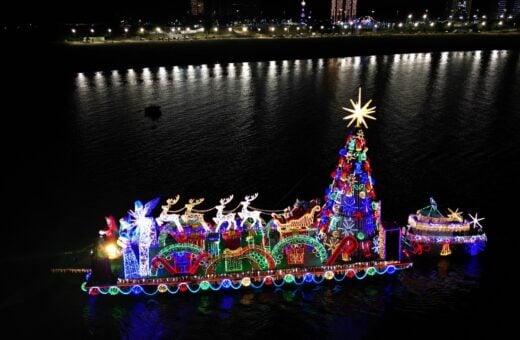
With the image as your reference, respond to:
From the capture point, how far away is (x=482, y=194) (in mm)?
24969

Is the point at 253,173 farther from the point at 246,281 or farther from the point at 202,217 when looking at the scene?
the point at 246,281

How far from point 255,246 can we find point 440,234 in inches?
282

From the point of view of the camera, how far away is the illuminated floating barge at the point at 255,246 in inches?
592

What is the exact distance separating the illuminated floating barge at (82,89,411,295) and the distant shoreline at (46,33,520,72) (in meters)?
57.6

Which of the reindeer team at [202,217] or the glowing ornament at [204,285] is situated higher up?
the reindeer team at [202,217]

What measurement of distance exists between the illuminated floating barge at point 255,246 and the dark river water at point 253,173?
750 mm

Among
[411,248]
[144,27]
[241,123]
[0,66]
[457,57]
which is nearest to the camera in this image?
[411,248]

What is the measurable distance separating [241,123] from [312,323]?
87.0 ft

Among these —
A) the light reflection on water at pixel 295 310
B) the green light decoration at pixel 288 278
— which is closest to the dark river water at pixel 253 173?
the light reflection on water at pixel 295 310

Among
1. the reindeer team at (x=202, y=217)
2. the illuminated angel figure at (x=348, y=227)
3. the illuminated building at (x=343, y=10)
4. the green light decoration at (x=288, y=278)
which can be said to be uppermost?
the illuminated building at (x=343, y=10)

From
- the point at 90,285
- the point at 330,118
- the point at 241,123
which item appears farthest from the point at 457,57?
the point at 90,285

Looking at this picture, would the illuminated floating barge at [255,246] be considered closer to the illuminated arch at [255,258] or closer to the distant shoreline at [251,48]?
the illuminated arch at [255,258]

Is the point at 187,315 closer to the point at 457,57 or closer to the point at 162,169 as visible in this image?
the point at 162,169

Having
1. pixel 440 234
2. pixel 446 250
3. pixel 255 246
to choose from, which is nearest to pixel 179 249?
pixel 255 246
